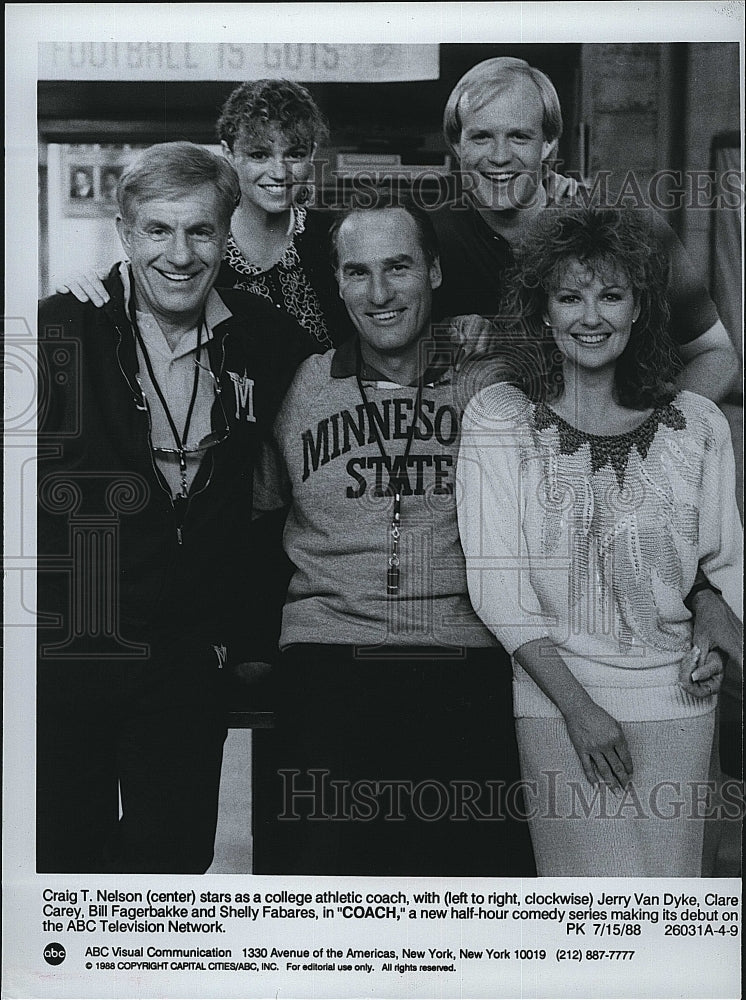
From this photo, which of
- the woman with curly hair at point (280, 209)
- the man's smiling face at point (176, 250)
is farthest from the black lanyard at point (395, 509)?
the man's smiling face at point (176, 250)

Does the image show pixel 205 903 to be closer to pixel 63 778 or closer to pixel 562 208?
pixel 63 778

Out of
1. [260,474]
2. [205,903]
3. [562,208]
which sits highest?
[562,208]

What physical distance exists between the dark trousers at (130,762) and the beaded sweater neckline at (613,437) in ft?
3.88

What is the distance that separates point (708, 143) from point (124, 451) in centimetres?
189

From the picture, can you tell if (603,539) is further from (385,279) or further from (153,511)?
(153,511)

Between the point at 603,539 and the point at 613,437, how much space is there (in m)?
0.30

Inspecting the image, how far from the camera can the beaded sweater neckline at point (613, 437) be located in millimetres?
3428

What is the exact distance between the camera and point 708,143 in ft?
11.2

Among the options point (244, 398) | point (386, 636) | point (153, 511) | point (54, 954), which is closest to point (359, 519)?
point (386, 636)

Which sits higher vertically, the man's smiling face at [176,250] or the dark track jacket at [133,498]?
the man's smiling face at [176,250]

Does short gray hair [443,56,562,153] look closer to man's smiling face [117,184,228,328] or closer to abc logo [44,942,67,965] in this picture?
man's smiling face [117,184,228,328]

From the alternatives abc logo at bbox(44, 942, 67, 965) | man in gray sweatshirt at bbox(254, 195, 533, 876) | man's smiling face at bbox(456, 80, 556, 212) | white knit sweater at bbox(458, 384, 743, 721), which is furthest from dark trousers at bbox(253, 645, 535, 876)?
man's smiling face at bbox(456, 80, 556, 212)

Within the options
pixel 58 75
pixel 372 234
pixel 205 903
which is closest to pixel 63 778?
pixel 205 903

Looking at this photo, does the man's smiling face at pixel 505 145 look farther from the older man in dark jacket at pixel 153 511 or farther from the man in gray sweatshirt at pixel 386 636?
the older man in dark jacket at pixel 153 511
